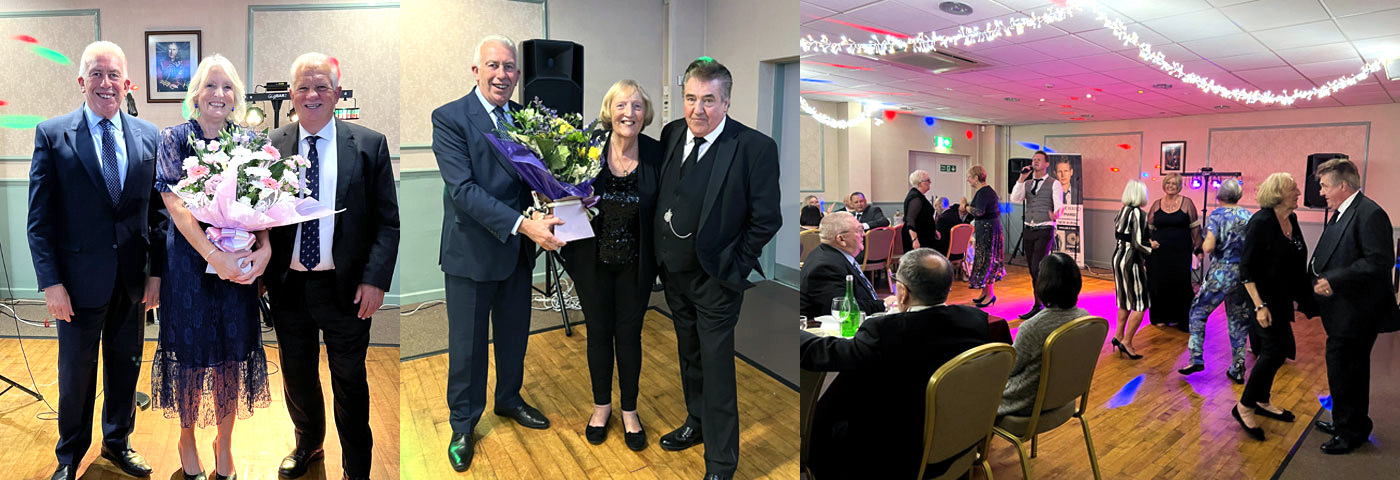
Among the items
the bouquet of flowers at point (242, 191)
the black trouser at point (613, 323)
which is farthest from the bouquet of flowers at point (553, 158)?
the bouquet of flowers at point (242, 191)

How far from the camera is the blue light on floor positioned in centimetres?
183

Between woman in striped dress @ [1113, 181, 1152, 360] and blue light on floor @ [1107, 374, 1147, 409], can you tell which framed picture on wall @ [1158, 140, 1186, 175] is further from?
blue light on floor @ [1107, 374, 1147, 409]

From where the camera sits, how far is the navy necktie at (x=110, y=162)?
6.45 feet

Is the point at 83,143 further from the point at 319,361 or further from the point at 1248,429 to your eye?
the point at 1248,429

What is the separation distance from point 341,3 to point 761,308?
1.51 metres

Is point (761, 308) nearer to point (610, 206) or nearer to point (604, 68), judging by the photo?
point (610, 206)

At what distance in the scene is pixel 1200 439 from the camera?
1789 mm

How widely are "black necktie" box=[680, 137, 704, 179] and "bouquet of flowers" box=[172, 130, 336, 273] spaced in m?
1.18

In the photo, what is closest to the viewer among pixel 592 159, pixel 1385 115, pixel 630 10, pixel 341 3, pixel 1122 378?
pixel 592 159

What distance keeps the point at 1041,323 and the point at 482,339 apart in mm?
1495

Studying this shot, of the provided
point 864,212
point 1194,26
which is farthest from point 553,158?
point 1194,26

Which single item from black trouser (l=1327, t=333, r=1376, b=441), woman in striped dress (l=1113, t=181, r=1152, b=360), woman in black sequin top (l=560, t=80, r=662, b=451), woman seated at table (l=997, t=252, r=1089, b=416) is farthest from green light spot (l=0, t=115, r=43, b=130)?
black trouser (l=1327, t=333, r=1376, b=441)

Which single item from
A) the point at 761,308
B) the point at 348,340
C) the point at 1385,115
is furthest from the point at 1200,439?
the point at 348,340

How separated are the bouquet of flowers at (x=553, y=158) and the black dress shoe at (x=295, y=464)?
159 cm
